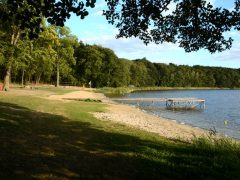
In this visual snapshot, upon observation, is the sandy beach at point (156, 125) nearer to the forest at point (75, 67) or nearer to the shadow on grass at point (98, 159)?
the shadow on grass at point (98, 159)

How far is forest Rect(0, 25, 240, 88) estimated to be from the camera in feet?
147

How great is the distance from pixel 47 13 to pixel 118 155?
5.26 meters

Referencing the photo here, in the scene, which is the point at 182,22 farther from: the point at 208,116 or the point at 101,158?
the point at 208,116

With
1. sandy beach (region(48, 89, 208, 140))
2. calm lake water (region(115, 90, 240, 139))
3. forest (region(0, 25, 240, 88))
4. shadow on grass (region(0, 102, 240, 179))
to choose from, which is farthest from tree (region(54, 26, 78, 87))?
shadow on grass (region(0, 102, 240, 179))

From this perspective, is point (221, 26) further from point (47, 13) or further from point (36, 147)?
point (36, 147)

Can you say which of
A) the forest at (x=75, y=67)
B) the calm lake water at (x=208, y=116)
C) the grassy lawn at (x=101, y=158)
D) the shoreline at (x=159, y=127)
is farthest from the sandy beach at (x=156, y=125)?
the forest at (x=75, y=67)

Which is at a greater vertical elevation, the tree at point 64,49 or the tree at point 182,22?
the tree at point 64,49

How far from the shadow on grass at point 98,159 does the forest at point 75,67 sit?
10.7 ft

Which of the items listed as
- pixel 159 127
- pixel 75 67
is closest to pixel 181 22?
pixel 159 127

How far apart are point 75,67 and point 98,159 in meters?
105

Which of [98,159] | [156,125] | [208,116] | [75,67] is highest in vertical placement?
[75,67]

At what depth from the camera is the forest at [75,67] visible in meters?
44.7

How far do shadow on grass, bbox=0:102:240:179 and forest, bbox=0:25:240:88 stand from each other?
3.26m

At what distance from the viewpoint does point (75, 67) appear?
114000mm
